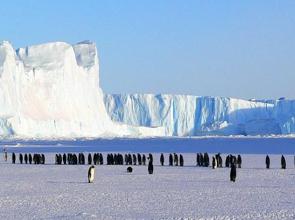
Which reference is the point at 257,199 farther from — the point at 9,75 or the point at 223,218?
the point at 9,75

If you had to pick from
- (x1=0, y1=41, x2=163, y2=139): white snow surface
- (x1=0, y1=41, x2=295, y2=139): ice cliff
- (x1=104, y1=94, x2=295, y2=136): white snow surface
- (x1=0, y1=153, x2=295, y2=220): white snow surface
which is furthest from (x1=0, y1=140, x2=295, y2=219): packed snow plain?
(x1=104, y1=94, x2=295, y2=136): white snow surface

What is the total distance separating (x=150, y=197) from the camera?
13.5 metres

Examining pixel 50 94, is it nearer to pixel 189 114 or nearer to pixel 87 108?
pixel 87 108

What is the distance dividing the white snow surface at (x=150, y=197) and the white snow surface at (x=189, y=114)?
76582 mm

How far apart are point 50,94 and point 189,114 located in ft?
93.3

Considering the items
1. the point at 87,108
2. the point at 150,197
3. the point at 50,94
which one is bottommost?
the point at 150,197

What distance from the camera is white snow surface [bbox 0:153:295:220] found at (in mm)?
11016

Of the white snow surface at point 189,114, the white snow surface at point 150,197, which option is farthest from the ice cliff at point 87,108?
the white snow surface at point 150,197

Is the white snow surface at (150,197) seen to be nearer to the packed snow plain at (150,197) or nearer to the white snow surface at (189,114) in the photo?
the packed snow plain at (150,197)

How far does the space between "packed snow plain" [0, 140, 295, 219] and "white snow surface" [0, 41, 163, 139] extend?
5292 centimetres

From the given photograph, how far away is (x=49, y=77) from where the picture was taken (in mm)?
75875

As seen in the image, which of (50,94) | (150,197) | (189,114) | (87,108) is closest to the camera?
(150,197)

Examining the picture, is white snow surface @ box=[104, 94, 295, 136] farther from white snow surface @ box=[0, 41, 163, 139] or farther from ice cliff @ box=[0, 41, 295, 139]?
white snow surface @ box=[0, 41, 163, 139]

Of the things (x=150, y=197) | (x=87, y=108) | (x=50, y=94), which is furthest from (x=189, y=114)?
(x=150, y=197)
